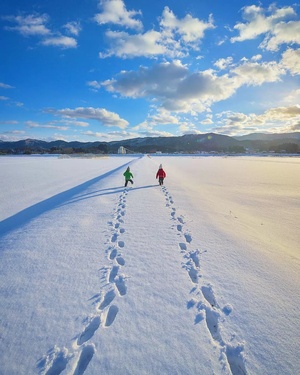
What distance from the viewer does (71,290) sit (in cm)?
363

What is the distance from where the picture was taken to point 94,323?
119 inches

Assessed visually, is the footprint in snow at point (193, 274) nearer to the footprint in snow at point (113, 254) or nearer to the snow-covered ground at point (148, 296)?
the snow-covered ground at point (148, 296)

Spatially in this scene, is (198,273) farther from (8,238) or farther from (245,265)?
(8,238)

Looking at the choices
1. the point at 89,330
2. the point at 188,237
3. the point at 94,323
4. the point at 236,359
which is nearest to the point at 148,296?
the point at 94,323

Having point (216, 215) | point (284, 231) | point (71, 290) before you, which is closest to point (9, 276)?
point (71, 290)

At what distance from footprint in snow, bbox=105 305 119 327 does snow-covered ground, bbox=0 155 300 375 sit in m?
0.02

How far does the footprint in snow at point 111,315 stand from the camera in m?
3.02

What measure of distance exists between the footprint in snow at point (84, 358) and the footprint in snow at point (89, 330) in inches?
4.6

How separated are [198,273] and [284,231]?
4230 mm

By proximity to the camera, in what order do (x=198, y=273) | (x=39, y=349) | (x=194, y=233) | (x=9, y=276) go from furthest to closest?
(x=194, y=233) → (x=198, y=273) → (x=9, y=276) → (x=39, y=349)

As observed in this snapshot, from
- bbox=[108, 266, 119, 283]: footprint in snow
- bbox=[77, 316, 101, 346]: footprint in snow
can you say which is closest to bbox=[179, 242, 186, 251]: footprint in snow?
bbox=[108, 266, 119, 283]: footprint in snow

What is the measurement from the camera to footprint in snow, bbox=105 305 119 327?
302 centimetres

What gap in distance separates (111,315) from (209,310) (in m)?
1.58

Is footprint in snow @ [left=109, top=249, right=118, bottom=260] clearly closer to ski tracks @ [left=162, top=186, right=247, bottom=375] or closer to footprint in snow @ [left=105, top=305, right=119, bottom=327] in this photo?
footprint in snow @ [left=105, top=305, right=119, bottom=327]
